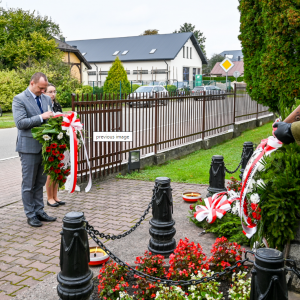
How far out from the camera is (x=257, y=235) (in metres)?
3.44

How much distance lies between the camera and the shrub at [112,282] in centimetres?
329

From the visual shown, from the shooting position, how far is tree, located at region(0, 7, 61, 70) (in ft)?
102

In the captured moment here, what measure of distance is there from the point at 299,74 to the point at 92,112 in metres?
5.60

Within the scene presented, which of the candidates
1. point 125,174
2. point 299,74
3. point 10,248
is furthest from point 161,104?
point 10,248

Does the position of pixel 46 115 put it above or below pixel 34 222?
above

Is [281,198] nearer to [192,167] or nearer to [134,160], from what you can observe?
[134,160]

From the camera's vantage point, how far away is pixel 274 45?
380 inches

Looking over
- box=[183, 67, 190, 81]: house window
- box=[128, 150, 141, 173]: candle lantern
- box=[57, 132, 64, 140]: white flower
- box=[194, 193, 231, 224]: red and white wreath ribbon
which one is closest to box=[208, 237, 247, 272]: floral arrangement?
box=[194, 193, 231, 224]: red and white wreath ribbon

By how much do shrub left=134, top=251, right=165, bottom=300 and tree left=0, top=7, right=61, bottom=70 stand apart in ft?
98.6

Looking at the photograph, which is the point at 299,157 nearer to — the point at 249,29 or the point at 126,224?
the point at 126,224

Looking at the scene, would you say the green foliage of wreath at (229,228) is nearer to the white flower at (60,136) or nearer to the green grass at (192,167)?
the white flower at (60,136)

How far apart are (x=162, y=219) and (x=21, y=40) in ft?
101

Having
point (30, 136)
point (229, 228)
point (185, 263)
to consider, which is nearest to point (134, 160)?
point (30, 136)

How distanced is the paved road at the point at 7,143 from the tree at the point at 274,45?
7908mm
